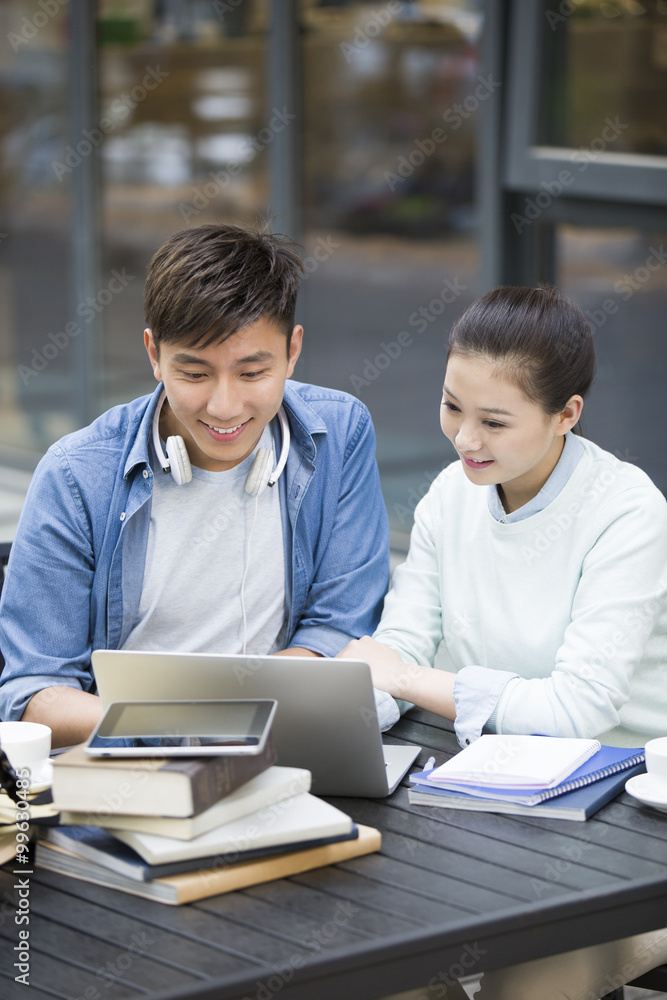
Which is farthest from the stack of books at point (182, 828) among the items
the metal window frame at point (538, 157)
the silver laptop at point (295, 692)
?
the metal window frame at point (538, 157)

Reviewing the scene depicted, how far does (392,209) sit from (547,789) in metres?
3.05

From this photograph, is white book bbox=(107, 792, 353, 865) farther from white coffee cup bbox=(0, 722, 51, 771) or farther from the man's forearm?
the man's forearm

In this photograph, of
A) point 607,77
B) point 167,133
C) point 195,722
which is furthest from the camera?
point 167,133

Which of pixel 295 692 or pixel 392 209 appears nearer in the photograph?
pixel 295 692

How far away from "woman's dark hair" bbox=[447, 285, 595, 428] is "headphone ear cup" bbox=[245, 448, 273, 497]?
0.36m

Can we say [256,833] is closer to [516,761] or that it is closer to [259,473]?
Result: [516,761]

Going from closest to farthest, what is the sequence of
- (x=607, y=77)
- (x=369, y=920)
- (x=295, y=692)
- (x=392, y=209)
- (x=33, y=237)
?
(x=369, y=920), (x=295, y=692), (x=607, y=77), (x=392, y=209), (x=33, y=237)

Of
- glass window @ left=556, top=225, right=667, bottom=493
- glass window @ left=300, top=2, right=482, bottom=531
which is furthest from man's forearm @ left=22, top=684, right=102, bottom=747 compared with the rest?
glass window @ left=300, top=2, right=482, bottom=531

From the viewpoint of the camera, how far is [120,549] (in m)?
1.94

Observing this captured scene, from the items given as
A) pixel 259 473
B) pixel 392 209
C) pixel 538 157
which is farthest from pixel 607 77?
pixel 259 473

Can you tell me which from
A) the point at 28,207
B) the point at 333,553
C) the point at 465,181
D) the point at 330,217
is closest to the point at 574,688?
the point at 333,553

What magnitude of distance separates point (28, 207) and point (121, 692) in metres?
4.64

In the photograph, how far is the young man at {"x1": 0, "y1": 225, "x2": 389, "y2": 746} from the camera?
1818mm

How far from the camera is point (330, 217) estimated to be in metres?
4.44
